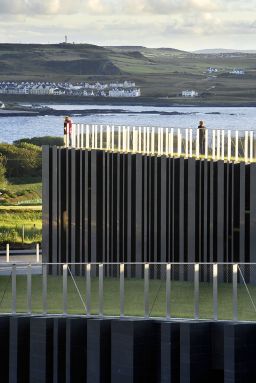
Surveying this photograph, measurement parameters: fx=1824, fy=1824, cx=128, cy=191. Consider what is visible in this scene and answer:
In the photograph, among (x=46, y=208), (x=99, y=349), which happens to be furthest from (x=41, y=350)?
(x=46, y=208)

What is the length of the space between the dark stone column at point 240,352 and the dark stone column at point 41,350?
3.58 m

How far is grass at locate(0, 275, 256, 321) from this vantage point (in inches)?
1281

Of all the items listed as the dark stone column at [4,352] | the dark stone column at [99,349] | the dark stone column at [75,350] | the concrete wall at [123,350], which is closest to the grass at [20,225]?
the dark stone column at [4,352]

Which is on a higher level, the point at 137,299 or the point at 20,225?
the point at 137,299

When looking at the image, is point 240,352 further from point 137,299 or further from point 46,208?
point 46,208

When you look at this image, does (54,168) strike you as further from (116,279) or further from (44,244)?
(116,279)

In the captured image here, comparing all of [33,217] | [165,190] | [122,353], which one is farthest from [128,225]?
[33,217]

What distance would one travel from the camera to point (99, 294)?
3341cm

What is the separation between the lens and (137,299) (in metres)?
33.4

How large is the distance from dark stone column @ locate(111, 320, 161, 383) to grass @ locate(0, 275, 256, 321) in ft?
1.24

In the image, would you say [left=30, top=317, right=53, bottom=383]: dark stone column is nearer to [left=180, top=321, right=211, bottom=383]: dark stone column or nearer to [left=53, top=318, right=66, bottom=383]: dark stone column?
[left=53, top=318, right=66, bottom=383]: dark stone column

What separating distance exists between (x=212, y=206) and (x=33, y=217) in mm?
29850

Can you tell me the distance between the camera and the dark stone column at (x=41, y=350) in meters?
33.5

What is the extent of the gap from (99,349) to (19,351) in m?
1.74
